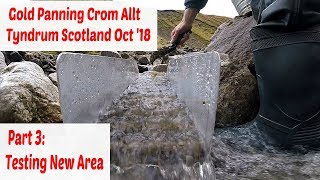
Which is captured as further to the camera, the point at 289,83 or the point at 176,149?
the point at 289,83

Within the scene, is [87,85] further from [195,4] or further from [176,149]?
[195,4]

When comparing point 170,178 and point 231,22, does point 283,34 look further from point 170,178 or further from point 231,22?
point 231,22

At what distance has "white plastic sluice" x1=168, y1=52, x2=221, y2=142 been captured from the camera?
281 cm

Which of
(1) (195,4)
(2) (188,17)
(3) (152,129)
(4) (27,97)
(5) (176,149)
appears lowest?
(5) (176,149)

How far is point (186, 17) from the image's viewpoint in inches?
182

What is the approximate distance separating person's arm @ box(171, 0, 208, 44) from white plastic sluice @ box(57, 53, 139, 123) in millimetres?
1049

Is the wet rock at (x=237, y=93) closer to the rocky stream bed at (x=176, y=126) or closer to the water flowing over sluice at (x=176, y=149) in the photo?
the rocky stream bed at (x=176, y=126)

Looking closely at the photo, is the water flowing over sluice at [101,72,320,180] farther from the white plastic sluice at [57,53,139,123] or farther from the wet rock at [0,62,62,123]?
the wet rock at [0,62,62,123]

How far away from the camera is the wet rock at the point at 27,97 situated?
4.27 meters

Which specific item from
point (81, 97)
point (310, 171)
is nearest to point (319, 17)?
point (310, 171)

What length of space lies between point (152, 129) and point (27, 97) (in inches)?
82.1

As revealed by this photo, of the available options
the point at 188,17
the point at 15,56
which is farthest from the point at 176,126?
the point at 15,56

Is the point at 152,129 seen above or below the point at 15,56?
below

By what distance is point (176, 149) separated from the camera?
9.00ft
